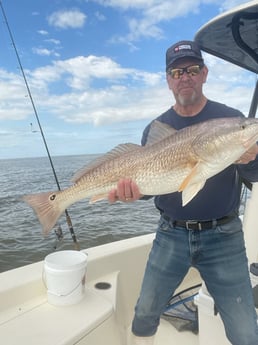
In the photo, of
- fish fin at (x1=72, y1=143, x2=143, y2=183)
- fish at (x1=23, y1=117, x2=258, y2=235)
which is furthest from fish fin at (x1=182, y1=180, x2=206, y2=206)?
fish fin at (x1=72, y1=143, x2=143, y2=183)

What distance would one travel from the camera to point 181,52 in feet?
8.43

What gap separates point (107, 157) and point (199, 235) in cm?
88

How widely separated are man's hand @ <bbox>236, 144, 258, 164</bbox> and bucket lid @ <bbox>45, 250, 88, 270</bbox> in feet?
5.14

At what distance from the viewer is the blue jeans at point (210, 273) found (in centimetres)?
240

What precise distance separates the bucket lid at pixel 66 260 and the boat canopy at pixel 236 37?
7.11 ft

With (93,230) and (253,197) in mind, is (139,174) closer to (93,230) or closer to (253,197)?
(253,197)

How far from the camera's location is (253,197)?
323 cm

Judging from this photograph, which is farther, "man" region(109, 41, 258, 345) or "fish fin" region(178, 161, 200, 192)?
"man" region(109, 41, 258, 345)

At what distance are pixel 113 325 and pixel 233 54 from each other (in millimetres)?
2680

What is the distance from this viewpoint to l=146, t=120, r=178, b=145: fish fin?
251 cm

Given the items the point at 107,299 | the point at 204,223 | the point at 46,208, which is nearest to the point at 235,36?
the point at 204,223

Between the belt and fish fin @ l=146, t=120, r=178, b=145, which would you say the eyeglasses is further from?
the belt

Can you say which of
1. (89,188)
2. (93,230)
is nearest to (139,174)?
(89,188)

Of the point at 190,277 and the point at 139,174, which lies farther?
the point at 190,277
